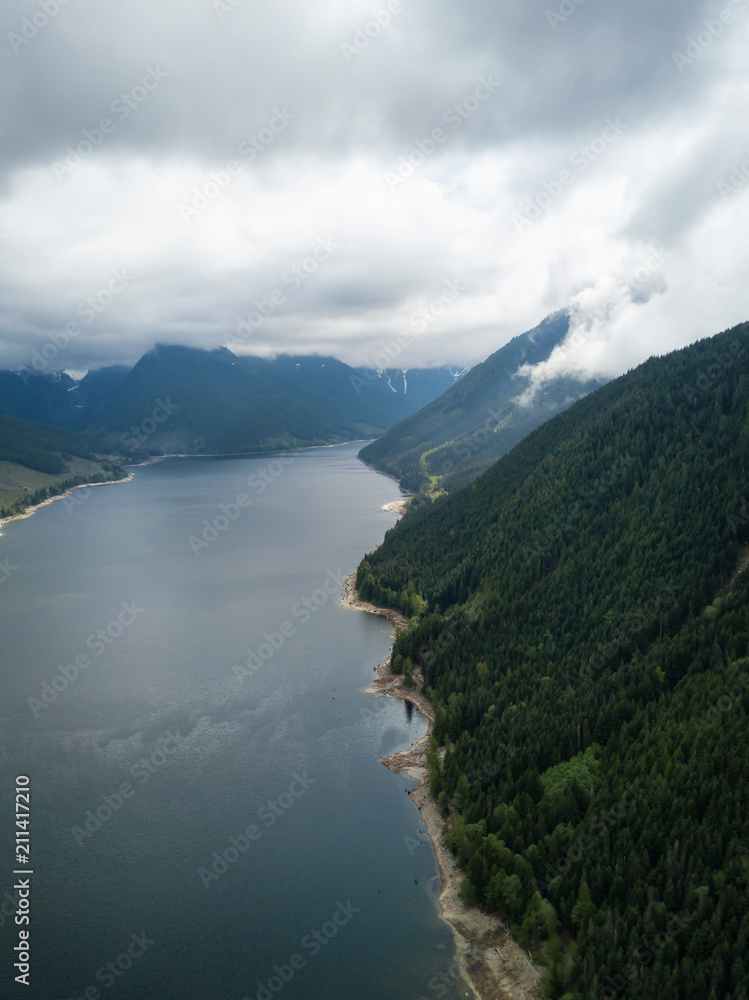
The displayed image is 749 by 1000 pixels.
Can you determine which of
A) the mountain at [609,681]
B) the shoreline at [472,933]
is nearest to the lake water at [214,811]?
the shoreline at [472,933]

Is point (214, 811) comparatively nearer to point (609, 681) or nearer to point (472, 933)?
point (472, 933)

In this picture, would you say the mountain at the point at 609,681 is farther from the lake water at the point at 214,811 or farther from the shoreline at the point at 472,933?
the lake water at the point at 214,811

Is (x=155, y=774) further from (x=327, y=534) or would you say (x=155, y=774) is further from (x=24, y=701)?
(x=327, y=534)

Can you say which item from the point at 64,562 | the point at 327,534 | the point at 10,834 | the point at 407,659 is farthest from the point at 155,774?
the point at 327,534

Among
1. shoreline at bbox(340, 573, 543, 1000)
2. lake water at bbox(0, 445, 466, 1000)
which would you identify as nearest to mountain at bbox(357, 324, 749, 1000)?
shoreline at bbox(340, 573, 543, 1000)

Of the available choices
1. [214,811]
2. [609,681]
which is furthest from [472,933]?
[609,681]
